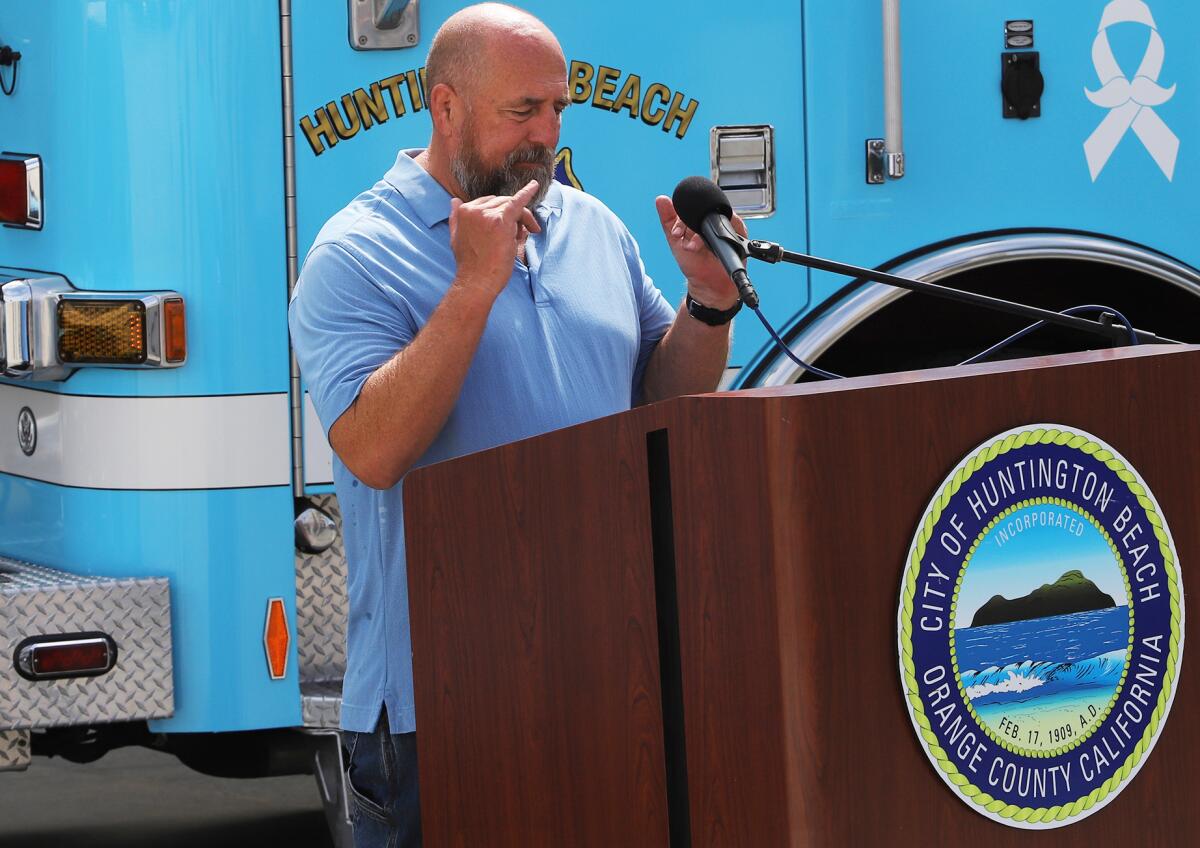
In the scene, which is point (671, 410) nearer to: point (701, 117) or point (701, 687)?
point (701, 687)

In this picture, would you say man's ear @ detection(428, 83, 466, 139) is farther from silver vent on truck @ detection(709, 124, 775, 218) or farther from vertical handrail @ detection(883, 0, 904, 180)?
vertical handrail @ detection(883, 0, 904, 180)

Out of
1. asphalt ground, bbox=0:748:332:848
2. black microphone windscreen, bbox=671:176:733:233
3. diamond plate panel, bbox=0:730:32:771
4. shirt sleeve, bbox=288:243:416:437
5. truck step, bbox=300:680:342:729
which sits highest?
black microphone windscreen, bbox=671:176:733:233

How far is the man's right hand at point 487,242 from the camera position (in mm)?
2162

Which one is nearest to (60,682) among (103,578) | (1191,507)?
(103,578)

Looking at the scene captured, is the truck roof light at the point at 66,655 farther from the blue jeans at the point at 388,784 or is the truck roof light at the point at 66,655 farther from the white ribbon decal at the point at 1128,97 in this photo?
the white ribbon decal at the point at 1128,97

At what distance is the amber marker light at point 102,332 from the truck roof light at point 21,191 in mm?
258

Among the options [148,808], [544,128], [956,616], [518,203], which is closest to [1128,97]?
[544,128]

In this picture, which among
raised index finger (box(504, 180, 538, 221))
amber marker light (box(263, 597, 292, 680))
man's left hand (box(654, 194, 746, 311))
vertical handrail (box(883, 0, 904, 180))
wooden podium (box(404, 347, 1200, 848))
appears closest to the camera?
wooden podium (box(404, 347, 1200, 848))

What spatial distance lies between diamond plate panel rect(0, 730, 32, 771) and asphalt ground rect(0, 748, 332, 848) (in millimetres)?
1310

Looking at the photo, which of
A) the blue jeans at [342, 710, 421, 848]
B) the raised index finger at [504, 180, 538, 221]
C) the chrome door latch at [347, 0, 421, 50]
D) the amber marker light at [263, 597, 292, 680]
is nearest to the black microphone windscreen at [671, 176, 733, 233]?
the raised index finger at [504, 180, 538, 221]

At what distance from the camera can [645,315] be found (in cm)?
278

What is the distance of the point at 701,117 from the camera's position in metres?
3.46

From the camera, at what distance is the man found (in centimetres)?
229

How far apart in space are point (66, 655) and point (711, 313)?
1.45 metres
